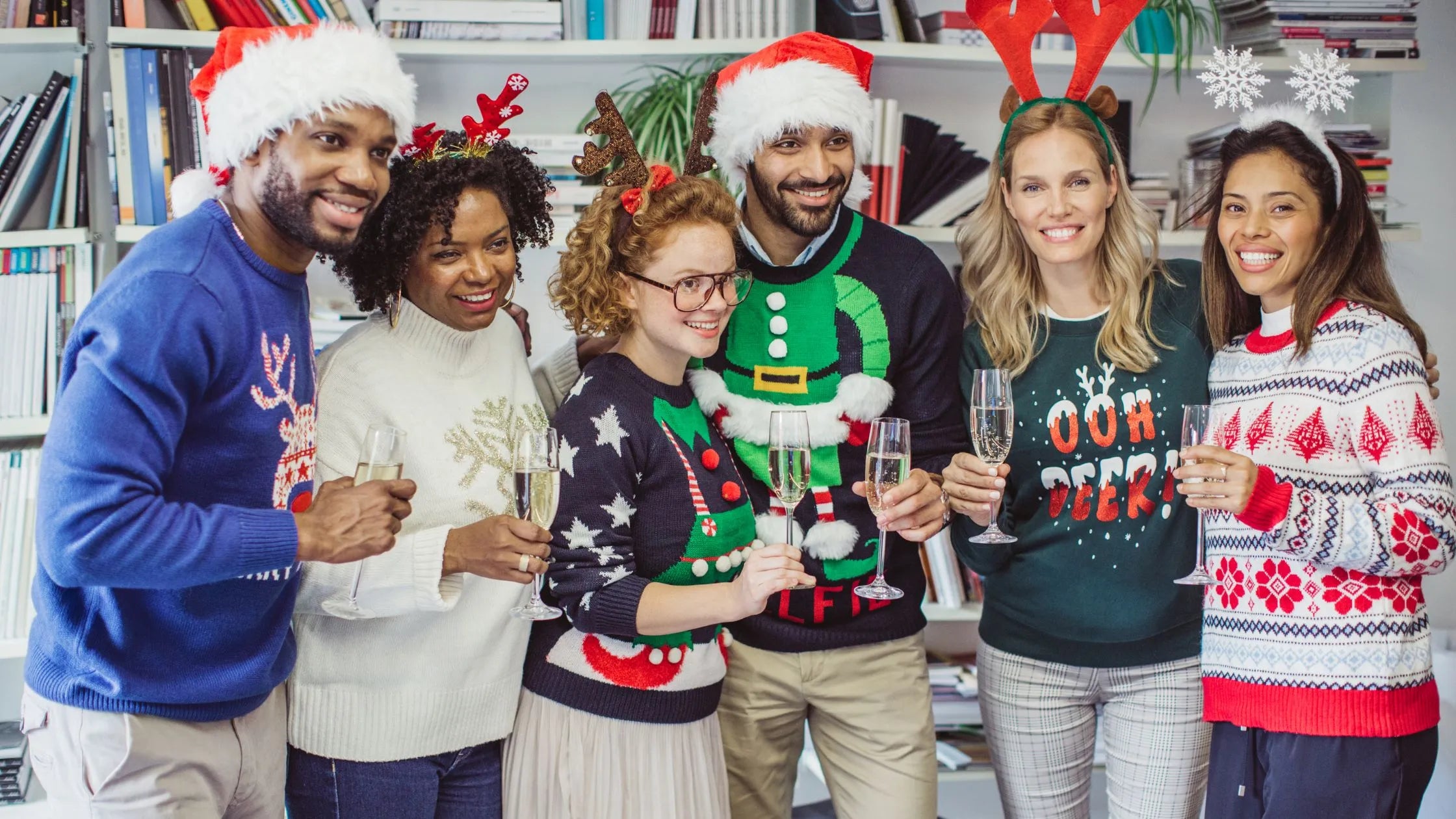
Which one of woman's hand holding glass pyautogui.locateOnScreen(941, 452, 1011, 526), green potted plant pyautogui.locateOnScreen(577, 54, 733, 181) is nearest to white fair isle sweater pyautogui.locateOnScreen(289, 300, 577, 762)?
woman's hand holding glass pyautogui.locateOnScreen(941, 452, 1011, 526)

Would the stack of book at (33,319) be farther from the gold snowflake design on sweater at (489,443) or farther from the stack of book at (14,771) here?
the gold snowflake design on sweater at (489,443)

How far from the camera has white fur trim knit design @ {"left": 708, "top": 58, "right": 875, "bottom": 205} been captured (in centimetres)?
214

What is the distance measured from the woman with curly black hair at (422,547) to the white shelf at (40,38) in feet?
4.88

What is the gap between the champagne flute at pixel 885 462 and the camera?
182cm

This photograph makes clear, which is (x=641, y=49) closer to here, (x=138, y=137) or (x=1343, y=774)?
(x=138, y=137)

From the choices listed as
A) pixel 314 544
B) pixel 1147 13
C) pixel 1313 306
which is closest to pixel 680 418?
pixel 314 544

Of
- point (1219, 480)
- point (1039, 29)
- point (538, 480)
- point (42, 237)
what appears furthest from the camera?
point (42, 237)

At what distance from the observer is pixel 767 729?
2.18 meters

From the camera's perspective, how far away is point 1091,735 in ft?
7.14

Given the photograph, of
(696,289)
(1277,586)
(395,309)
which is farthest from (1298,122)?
(395,309)

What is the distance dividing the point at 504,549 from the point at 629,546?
0.24 metres

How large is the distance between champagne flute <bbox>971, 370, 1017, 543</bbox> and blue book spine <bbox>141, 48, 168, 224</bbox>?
2.07 metres

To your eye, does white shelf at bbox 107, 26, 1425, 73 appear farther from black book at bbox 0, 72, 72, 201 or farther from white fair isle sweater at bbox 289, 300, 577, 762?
white fair isle sweater at bbox 289, 300, 577, 762

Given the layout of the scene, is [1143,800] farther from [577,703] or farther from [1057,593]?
[577,703]
